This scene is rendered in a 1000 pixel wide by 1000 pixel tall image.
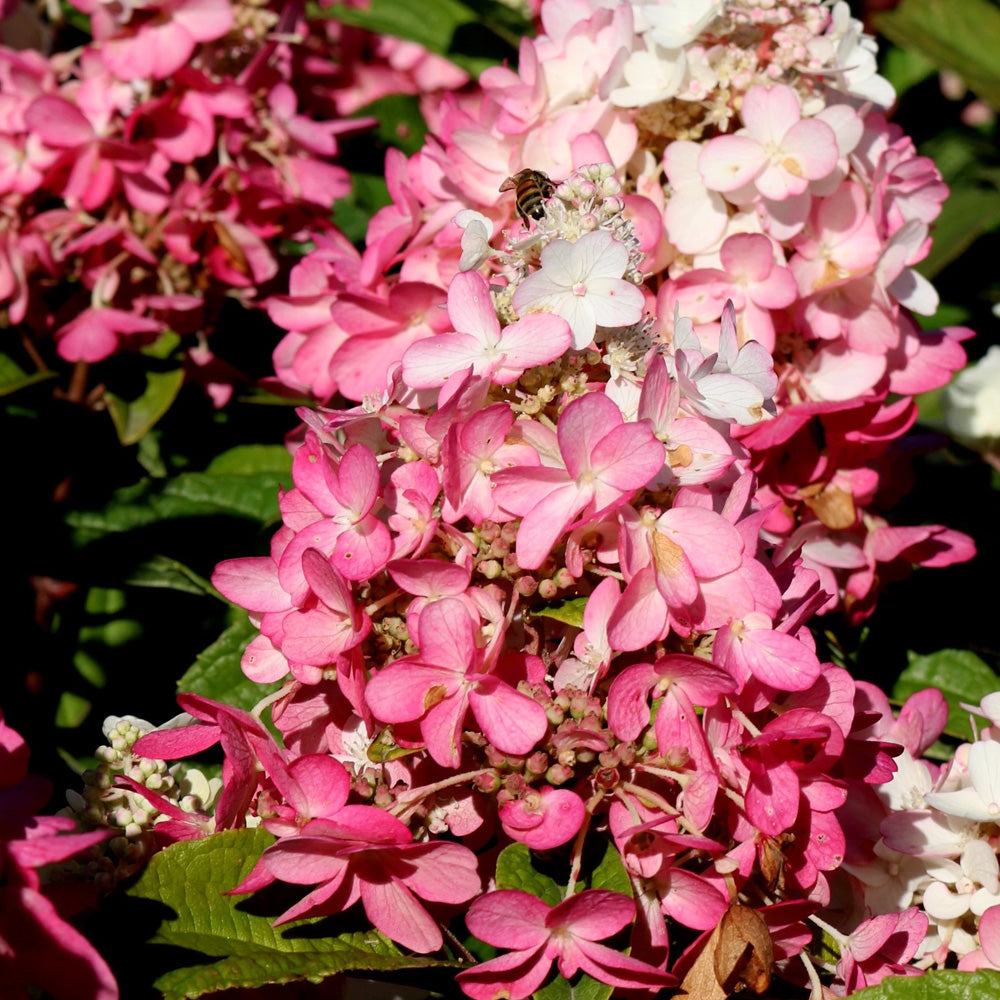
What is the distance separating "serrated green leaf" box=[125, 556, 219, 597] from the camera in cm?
131

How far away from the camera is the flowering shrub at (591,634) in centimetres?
80

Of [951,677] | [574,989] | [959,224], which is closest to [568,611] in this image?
[574,989]

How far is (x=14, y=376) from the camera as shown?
4.92 feet

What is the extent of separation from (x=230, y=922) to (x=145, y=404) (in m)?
0.82

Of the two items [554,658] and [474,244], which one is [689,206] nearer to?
[474,244]

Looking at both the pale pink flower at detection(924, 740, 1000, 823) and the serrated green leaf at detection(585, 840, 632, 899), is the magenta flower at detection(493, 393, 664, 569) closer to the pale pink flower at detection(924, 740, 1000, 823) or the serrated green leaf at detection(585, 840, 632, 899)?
the serrated green leaf at detection(585, 840, 632, 899)

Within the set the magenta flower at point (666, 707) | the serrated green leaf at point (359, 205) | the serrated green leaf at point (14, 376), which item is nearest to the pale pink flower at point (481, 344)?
the magenta flower at point (666, 707)

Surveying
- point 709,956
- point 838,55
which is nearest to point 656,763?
point 709,956

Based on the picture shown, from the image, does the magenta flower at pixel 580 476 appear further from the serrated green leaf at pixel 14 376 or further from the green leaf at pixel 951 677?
the serrated green leaf at pixel 14 376

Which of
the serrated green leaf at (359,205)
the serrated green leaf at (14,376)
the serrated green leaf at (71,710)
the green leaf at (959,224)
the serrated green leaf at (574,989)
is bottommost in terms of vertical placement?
the serrated green leaf at (71,710)

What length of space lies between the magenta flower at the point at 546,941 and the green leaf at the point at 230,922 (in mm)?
46

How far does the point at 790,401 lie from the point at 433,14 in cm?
123

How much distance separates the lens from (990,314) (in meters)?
2.30

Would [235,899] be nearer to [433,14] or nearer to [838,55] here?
[838,55]
